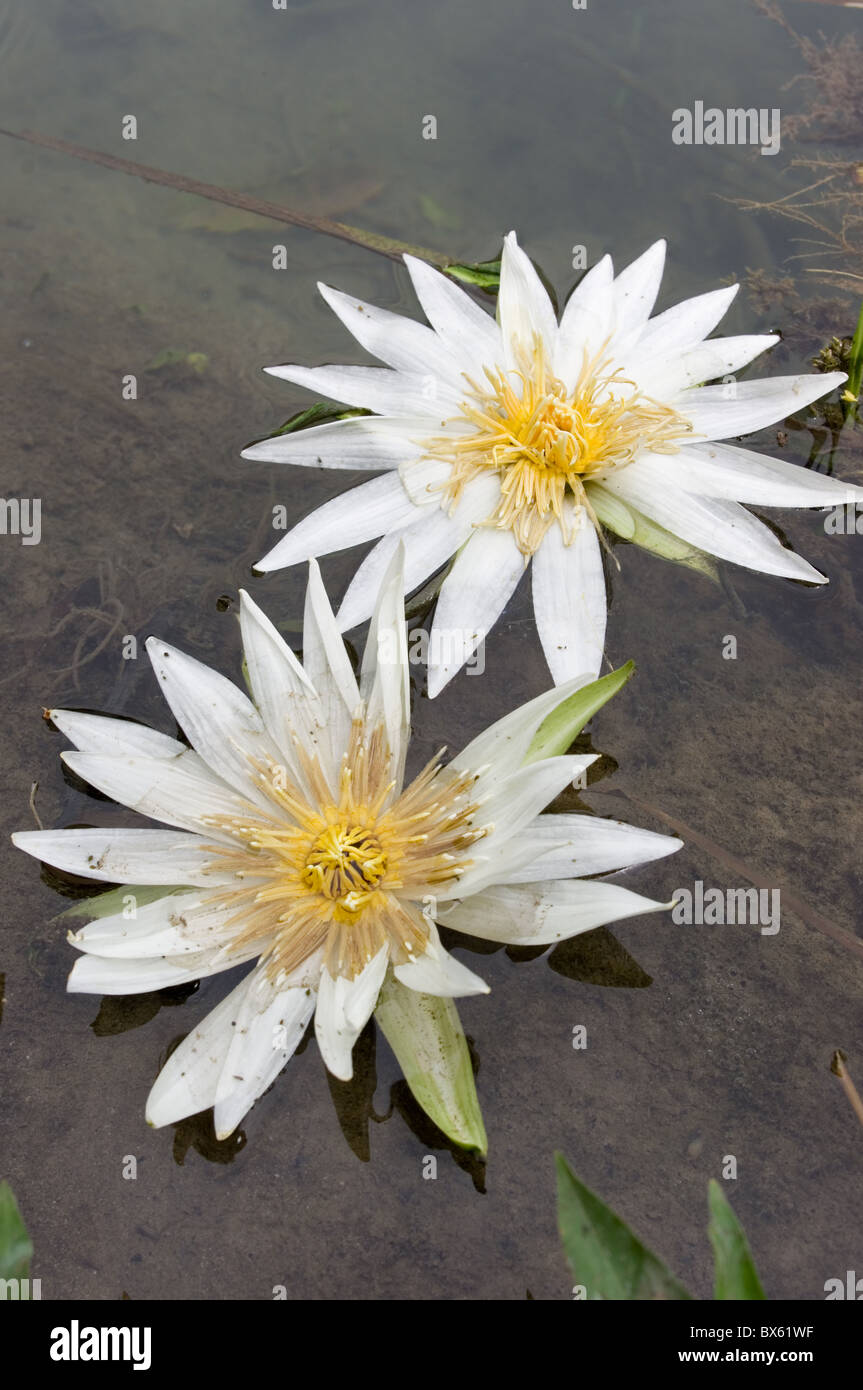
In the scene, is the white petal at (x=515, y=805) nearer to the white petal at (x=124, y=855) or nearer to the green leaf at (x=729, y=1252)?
the white petal at (x=124, y=855)

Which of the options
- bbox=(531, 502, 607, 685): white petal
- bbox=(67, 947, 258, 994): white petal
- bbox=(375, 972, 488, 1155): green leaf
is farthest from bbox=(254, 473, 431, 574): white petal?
bbox=(375, 972, 488, 1155): green leaf

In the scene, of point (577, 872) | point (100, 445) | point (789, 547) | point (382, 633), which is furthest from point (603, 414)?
point (100, 445)

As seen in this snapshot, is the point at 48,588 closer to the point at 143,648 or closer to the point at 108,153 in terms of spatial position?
the point at 143,648

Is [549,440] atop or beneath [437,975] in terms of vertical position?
atop

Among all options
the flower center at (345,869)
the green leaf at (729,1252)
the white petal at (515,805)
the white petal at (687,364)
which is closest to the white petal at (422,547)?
the white petal at (687,364)

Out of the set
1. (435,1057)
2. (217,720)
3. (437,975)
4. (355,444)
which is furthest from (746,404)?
(435,1057)

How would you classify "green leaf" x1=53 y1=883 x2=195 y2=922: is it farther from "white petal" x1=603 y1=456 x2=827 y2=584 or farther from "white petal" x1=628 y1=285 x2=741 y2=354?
"white petal" x1=628 y1=285 x2=741 y2=354

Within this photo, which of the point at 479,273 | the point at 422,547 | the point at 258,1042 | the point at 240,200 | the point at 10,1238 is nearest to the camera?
the point at 10,1238

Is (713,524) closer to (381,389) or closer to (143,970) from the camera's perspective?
(381,389)
